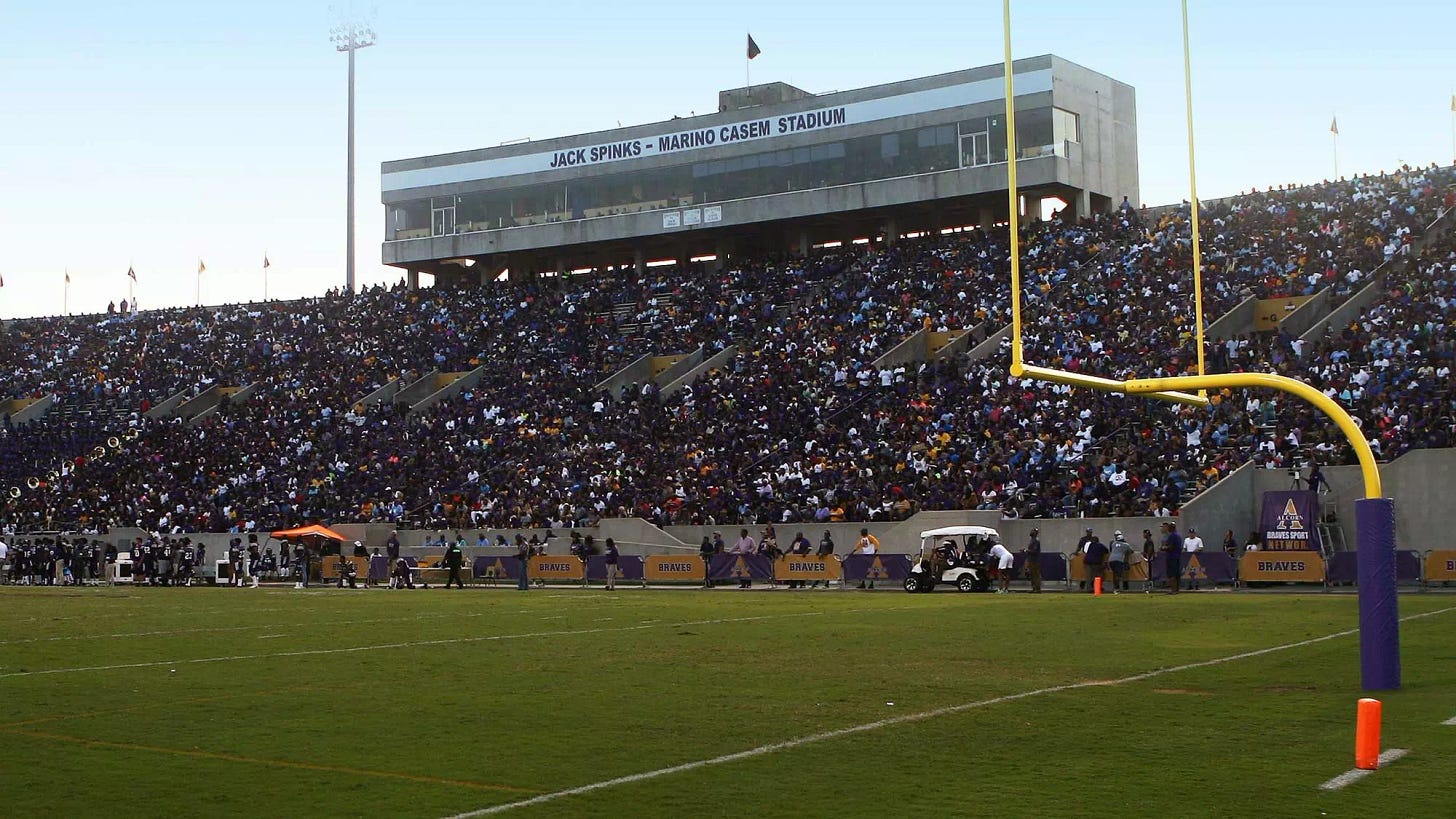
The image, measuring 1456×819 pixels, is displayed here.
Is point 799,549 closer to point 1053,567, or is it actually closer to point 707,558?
point 707,558

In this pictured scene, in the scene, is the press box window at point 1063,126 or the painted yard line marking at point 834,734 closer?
the painted yard line marking at point 834,734

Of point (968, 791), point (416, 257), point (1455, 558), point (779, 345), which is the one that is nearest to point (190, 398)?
point (416, 257)

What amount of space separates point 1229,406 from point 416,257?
39471mm

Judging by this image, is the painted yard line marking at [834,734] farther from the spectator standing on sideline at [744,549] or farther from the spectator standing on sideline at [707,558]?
the spectator standing on sideline at [707,558]

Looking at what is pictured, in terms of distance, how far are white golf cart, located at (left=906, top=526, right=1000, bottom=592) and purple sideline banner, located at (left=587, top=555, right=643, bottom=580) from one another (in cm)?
860

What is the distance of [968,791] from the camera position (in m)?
8.96

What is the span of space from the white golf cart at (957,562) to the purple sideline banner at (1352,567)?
6.97 meters

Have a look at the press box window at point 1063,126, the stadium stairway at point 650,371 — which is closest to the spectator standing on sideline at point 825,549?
the stadium stairway at point 650,371

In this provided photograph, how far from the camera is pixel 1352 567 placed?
3206cm

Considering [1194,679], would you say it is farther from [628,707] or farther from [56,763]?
[56,763]

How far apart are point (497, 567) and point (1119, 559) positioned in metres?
17.5

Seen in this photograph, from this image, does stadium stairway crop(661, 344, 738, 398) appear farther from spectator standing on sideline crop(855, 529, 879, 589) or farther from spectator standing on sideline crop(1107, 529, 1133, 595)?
spectator standing on sideline crop(1107, 529, 1133, 595)

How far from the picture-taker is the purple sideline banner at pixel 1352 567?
3166 centimetres

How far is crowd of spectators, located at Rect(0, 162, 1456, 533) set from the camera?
37.9 m
